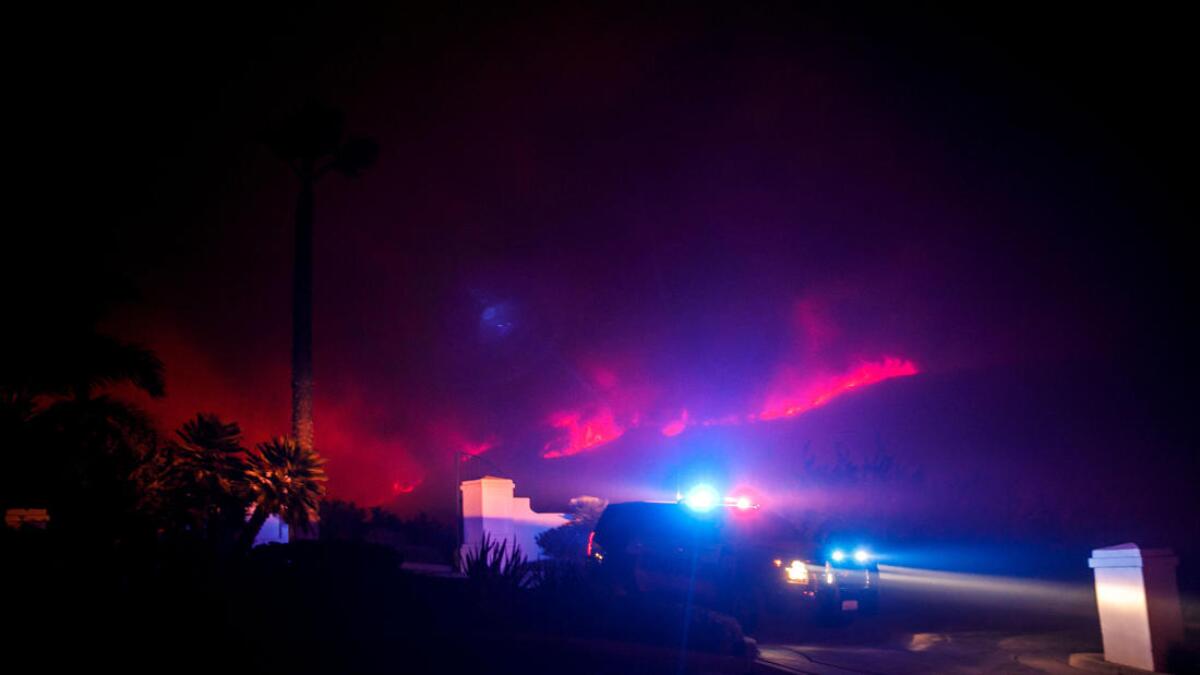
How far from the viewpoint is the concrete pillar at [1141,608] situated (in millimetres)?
9000

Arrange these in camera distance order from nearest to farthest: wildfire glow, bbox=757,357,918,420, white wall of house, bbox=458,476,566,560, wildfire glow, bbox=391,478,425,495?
white wall of house, bbox=458,476,566,560
wildfire glow, bbox=391,478,425,495
wildfire glow, bbox=757,357,918,420

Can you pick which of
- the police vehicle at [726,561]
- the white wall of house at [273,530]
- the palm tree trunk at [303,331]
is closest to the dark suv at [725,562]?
the police vehicle at [726,561]

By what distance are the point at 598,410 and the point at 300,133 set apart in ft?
54.3

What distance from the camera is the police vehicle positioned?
39.1 feet

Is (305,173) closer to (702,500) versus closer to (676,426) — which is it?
(702,500)

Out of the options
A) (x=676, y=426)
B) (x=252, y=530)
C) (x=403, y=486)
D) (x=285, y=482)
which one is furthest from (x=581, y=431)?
(x=252, y=530)

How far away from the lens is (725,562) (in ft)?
39.4

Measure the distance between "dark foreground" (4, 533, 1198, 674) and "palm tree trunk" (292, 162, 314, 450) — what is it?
6187 millimetres

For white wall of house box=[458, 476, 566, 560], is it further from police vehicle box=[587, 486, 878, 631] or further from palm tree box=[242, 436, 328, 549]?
police vehicle box=[587, 486, 878, 631]

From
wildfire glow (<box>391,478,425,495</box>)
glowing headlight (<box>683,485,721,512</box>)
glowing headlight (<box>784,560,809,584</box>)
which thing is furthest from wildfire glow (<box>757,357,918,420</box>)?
glowing headlight (<box>784,560,809,584</box>)

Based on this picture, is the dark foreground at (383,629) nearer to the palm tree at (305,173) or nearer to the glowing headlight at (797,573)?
the glowing headlight at (797,573)

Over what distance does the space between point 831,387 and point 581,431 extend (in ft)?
28.7

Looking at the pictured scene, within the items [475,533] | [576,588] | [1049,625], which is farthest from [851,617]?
[475,533]

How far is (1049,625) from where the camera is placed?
41.6ft
